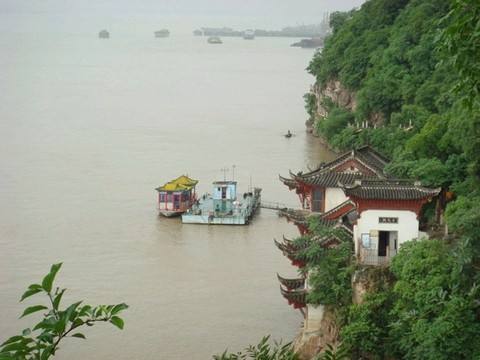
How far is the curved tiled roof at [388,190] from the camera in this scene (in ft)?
35.6

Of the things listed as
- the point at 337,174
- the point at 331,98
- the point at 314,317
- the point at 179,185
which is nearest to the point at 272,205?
the point at 179,185

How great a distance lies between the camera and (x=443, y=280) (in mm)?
9508

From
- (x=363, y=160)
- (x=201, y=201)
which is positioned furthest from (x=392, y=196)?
(x=201, y=201)

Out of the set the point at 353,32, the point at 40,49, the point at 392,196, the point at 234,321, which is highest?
the point at 40,49

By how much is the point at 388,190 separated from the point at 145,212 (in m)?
10.9

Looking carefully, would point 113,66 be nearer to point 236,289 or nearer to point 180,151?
point 180,151

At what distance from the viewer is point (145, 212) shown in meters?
21.2

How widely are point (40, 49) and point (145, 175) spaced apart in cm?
6961

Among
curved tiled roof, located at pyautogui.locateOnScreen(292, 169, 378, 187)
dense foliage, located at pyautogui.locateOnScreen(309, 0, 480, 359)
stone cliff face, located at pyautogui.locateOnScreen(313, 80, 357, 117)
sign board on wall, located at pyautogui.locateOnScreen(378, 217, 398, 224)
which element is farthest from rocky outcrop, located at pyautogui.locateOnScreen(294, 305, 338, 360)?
stone cliff face, located at pyautogui.locateOnScreen(313, 80, 357, 117)

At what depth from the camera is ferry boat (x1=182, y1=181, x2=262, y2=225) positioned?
67.3 feet

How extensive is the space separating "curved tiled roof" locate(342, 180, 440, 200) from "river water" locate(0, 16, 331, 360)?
2.92 m

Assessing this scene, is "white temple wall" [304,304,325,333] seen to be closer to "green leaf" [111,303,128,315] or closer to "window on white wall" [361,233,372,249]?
"window on white wall" [361,233,372,249]

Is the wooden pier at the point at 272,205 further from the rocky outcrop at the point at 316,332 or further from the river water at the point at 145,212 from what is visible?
the rocky outcrop at the point at 316,332

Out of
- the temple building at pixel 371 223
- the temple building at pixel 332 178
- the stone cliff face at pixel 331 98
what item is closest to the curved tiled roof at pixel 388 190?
A: the temple building at pixel 371 223
